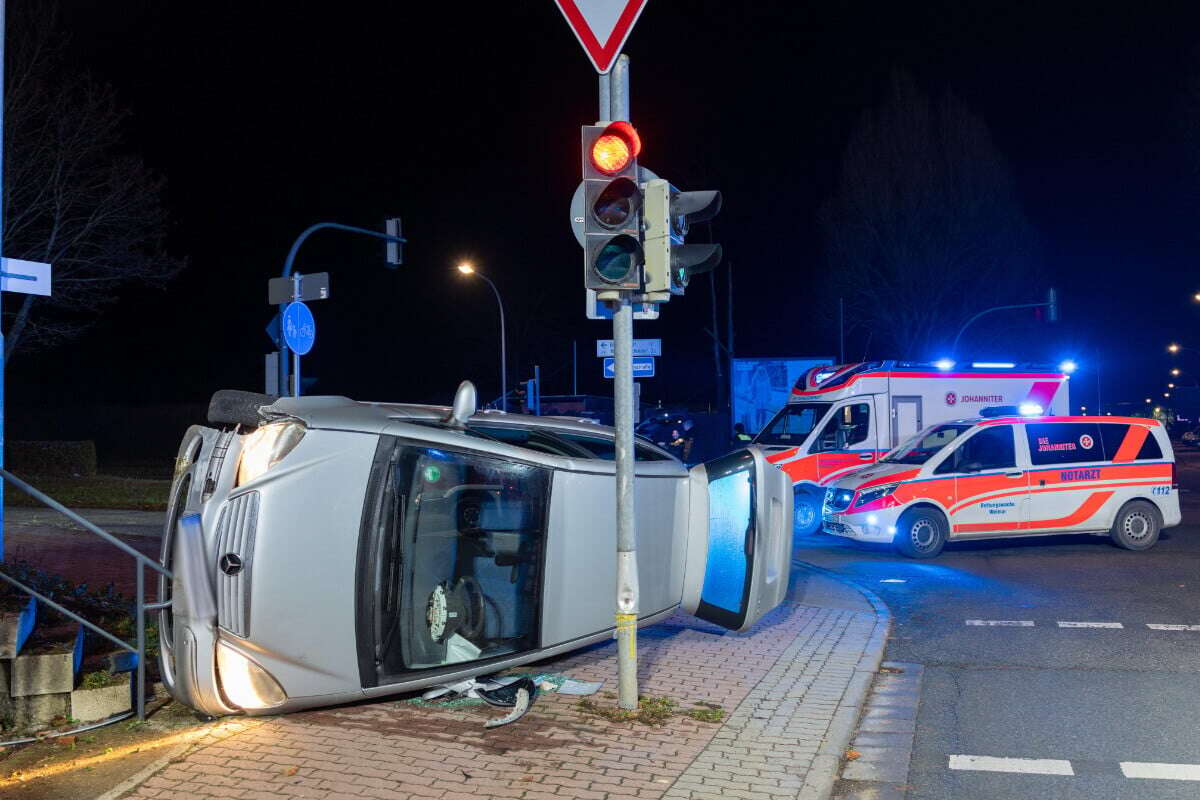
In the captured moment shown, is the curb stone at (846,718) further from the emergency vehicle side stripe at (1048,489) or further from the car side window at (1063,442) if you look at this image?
the car side window at (1063,442)

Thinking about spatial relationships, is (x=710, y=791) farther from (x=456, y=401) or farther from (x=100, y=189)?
(x=100, y=189)

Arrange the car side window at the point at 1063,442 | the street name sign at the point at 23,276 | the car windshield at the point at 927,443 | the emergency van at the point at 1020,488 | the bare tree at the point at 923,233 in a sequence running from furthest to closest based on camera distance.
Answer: the bare tree at the point at 923,233 < the car windshield at the point at 927,443 < the car side window at the point at 1063,442 < the emergency van at the point at 1020,488 < the street name sign at the point at 23,276

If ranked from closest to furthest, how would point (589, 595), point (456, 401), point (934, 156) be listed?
point (456, 401)
point (589, 595)
point (934, 156)

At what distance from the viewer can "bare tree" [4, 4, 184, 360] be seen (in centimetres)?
2172

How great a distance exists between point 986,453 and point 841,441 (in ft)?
10.0

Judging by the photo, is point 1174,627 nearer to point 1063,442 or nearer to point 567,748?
point 1063,442

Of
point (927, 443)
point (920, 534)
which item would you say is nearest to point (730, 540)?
point (920, 534)

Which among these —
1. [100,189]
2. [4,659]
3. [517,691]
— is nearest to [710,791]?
[517,691]

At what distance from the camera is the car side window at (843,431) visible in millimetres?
16031

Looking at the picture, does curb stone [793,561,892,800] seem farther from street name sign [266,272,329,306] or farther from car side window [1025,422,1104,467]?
street name sign [266,272,329,306]

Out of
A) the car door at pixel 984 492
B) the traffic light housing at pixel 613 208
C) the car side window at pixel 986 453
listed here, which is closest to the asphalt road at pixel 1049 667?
the car door at pixel 984 492

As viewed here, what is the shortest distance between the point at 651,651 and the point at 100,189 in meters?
20.8

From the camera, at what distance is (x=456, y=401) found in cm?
576

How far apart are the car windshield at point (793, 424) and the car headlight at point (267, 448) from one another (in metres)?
11.8
